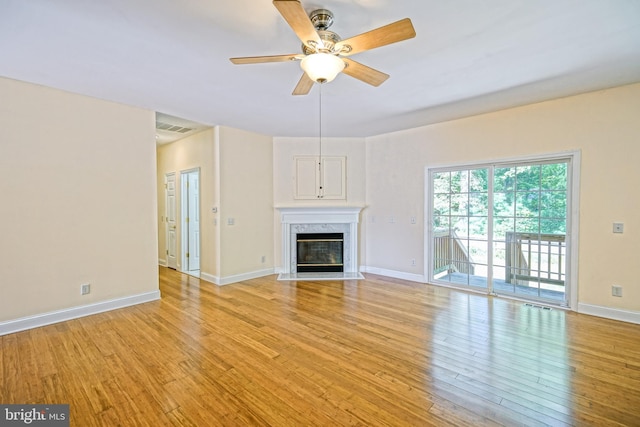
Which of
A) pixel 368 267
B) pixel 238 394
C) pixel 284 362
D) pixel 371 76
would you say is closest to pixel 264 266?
pixel 368 267

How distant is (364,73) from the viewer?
229cm

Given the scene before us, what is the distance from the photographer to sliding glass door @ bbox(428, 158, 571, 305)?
150 inches

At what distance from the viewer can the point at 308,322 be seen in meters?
3.31

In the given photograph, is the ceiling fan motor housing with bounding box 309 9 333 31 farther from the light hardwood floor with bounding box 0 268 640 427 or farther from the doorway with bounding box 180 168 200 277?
the doorway with bounding box 180 168 200 277

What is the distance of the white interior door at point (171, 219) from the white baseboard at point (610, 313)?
6874 millimetres

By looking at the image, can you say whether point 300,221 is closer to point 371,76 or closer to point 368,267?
point 368,267

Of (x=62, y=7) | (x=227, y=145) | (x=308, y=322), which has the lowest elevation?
(x=308, y=322)

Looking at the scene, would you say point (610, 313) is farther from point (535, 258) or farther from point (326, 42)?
point (326, 42)

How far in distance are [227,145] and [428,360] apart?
437cm

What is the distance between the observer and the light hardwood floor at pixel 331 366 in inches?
73.3

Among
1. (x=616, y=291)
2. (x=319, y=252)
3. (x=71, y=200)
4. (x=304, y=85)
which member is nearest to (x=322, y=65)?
(x=304, y=85)

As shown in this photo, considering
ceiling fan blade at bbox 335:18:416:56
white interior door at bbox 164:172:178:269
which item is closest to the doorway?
white interior door at bbox 164:172:178:269

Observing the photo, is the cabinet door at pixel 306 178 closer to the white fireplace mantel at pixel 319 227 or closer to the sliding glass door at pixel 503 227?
the white fireplace mantel at pixel 319 227

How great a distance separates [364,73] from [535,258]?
11.9 ft
